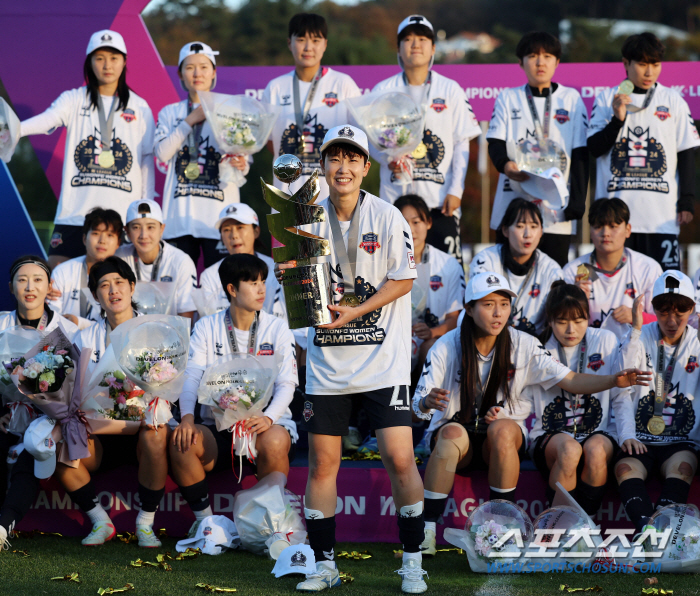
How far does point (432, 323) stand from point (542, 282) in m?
0.93

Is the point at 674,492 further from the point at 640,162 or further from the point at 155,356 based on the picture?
the point at 640,162

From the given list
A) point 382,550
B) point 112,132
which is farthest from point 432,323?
point 112,132

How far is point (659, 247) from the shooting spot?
24.5 feet

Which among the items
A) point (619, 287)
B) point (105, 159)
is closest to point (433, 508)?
point (619, 287)

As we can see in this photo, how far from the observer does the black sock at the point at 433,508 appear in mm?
5078

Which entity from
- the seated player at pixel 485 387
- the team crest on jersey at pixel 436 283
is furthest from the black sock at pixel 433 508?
the team crest on jersey at pixel 436 283

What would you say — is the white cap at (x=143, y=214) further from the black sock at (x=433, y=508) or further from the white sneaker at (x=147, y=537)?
the black sock at (x=433, y=508)

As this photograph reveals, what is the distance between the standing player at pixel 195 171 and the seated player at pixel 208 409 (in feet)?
6.21

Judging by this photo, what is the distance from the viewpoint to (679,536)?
4586 millimetres

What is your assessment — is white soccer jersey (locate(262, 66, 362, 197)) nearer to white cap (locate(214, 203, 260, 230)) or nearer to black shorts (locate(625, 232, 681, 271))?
white cap (locate(214, 203, 260, 230))

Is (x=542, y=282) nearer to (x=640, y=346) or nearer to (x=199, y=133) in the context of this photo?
(x=640, y=346)

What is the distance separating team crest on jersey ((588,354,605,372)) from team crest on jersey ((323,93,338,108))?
335 centimetres

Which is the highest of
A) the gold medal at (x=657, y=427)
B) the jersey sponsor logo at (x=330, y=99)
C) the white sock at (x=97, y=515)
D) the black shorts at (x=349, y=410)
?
the jersey sponsor logo at (x=330, y=99)

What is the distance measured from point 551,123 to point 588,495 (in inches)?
135
